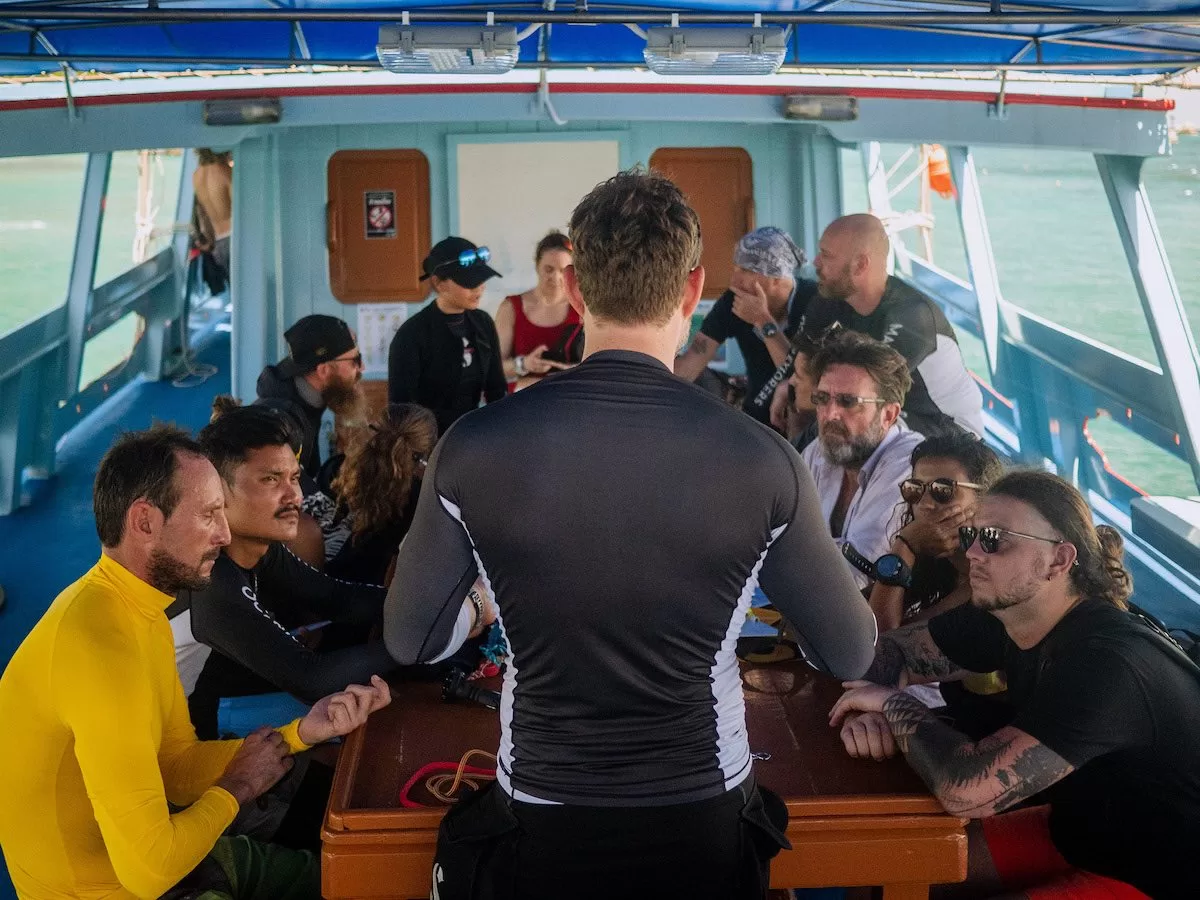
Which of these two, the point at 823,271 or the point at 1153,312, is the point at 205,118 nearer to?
the point at 823,271

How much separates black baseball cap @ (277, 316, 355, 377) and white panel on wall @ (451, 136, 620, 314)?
243cm

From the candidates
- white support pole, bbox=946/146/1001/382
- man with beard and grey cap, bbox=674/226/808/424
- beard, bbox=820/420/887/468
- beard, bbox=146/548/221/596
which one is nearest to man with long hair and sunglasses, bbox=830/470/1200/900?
beard, bbox=820/420/887/468

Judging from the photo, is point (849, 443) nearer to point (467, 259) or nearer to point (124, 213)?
point (467, 259)

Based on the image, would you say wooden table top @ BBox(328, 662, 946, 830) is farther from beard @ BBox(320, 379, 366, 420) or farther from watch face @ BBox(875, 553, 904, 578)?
beard @ BBox(320, 379, 366, 420)

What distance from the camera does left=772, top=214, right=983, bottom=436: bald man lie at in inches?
181

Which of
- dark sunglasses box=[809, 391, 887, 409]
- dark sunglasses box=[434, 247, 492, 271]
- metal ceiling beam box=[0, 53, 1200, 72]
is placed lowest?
dark sunglasses box=[809, 391, 887, 409]

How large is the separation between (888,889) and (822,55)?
461 cm

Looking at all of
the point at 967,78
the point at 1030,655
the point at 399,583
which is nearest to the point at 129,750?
the point at 399,583

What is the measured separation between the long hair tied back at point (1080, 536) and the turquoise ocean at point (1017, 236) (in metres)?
23.4

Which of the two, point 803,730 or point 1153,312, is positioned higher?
point 1153,312

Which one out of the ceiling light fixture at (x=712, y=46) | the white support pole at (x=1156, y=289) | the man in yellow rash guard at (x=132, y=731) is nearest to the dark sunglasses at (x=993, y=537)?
the man in yellow rash guard at (x=132, y=731)

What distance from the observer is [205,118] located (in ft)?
20.8

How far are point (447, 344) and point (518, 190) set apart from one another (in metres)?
1.89

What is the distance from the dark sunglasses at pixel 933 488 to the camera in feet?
10.3
